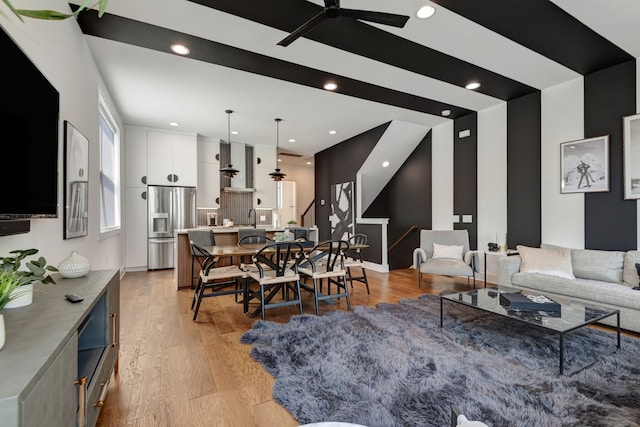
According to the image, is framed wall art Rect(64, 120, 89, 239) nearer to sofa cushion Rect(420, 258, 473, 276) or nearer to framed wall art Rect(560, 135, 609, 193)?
sofa cushion Rect(420, 258, 473, 276)

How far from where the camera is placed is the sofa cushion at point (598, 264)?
128 inches

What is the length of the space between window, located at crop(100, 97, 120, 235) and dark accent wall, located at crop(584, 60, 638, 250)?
612 centimetres

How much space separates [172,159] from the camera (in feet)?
20.2

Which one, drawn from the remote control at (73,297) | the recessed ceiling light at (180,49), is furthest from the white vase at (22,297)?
the recessed ceiling light at (180,49)

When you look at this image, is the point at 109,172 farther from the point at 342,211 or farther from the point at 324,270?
the point at 342,211

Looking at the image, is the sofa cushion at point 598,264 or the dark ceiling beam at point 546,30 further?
the sofa cushion at point 598,264

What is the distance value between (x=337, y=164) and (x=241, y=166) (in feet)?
7.55

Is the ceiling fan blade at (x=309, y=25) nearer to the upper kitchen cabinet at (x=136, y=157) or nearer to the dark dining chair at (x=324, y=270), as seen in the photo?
the dark dining chair at (x=324, y=270)

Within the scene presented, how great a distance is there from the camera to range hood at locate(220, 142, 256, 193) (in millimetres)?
7121

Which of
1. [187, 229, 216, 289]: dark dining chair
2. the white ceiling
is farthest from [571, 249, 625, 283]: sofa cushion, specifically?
[187, 229, 216, 289]: dark dining chair

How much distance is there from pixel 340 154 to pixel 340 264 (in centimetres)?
406

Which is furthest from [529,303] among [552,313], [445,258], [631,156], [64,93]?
[64,93]

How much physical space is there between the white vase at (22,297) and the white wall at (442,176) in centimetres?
552

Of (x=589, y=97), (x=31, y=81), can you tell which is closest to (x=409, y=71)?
(x=589, y=97)
